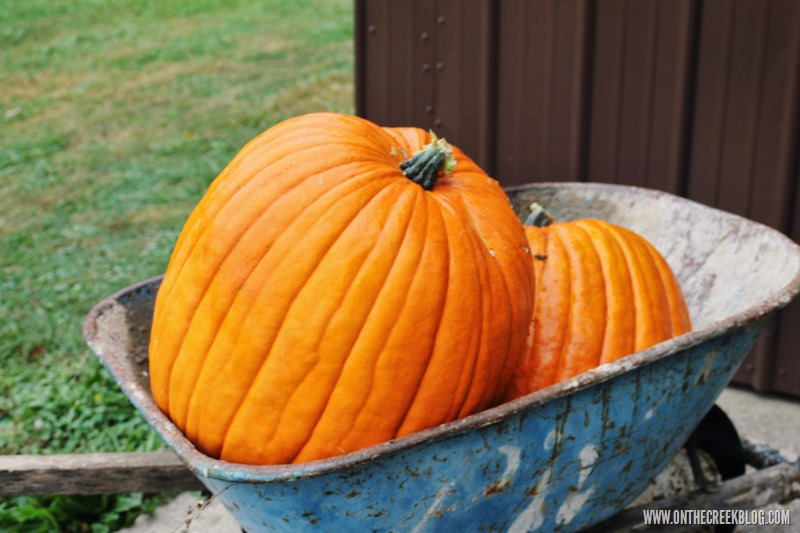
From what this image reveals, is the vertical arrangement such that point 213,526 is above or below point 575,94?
below

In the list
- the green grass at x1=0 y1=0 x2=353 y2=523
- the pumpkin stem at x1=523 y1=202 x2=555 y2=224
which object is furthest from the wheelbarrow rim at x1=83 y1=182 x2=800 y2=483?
the green grass at x1=0 y1=0 x2=353 y2=523

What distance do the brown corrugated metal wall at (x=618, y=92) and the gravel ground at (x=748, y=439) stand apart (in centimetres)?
8

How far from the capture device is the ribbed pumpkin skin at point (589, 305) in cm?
202

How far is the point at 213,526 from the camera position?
2.73 metres

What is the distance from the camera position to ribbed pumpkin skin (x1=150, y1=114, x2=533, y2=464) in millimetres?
1666

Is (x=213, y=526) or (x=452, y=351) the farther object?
(x=213, y=526)

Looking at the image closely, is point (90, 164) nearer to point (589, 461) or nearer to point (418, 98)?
point (418, 98)

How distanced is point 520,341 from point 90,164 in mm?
5568

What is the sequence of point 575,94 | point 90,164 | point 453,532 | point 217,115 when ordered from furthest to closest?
point 217,115
point 90,164
point 575,94
point 453,532

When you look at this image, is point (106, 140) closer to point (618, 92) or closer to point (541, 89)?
point (541, 89)

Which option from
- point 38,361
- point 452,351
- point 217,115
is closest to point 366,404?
point 452,351

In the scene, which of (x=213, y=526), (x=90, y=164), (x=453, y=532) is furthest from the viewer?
(x=90, y=164)

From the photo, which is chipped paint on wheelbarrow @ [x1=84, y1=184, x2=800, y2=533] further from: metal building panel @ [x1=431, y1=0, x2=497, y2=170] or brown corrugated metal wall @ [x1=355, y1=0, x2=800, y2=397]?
metal building panel @ [x1=431, y1=0, x2=497, y2=170]

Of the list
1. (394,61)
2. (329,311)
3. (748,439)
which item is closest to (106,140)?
(394,61)
